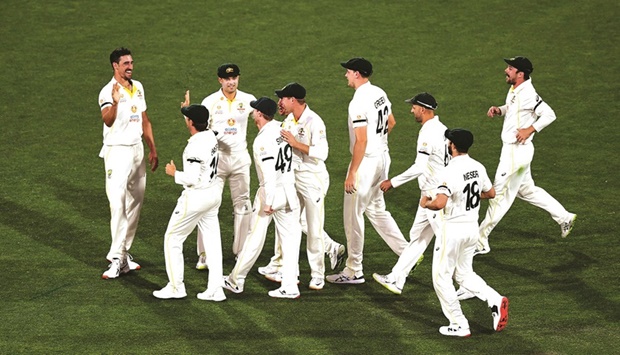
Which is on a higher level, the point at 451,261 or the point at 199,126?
the point at 199,126

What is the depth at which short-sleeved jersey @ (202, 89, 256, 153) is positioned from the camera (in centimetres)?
1092

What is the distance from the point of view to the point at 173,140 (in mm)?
15047

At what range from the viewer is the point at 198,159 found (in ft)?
31.8

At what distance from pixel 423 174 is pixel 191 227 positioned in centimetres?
243

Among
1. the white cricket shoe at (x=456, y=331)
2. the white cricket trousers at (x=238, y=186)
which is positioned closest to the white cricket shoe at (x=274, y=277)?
the white cricket trousers at (x=238, y=186)

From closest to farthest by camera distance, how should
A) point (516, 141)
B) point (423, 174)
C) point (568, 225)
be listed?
point (423, 174)
point (516, 141)
point (568, 225)

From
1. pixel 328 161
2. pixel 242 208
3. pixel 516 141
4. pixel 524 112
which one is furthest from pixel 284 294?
pixel 328 161

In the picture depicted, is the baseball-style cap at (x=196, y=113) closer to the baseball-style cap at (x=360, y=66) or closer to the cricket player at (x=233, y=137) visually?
the cricket player at (x=233, y=137)

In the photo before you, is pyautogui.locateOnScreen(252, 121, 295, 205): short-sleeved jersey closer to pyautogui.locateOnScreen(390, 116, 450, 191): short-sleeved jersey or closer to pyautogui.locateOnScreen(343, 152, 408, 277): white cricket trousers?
pyautogui.locateOnScreen(343, 152, 408, 277): white cricket trousers

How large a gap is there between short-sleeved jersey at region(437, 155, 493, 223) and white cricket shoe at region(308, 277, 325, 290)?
1.85 meters

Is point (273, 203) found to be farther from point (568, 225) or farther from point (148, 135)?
point (568, 225)

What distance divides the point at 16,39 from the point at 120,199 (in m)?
8.01

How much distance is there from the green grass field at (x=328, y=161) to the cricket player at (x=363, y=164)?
39 centimetres

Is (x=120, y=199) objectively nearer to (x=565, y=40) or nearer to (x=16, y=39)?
(x=16, y=39)
